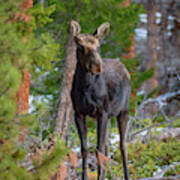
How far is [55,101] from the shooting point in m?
9.22

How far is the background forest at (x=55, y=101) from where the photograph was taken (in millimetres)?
2732

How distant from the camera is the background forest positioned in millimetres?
2732

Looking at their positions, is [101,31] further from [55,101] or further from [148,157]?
[55,101]

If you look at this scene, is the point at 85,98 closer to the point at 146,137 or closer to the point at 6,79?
the point at 6,79

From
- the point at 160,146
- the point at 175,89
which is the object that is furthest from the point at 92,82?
the point at 175,89

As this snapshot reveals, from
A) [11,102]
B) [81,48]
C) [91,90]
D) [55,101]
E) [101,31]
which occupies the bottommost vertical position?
[55,101]

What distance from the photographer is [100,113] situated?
443 centimetres

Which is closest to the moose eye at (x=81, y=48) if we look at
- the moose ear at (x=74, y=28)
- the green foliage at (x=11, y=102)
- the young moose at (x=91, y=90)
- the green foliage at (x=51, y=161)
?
the young moose at (x=91, y=90)

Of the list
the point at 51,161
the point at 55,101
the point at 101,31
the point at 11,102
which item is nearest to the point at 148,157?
the point at 55,101

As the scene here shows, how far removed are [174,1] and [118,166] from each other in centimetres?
1857

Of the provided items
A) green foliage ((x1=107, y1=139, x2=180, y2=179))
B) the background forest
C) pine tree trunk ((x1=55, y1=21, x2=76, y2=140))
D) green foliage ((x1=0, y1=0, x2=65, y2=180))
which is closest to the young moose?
the background forest

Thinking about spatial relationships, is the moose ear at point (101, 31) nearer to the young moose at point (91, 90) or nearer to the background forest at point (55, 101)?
the young moose at point (91, 90)

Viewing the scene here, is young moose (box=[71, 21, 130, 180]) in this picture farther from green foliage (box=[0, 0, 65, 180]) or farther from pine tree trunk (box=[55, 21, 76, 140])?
pine tree trunk (box=[55, 21, 76, 140])

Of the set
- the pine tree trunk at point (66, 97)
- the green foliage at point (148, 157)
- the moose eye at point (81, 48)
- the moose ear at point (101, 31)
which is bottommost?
the green foliage at point (148, 157)
